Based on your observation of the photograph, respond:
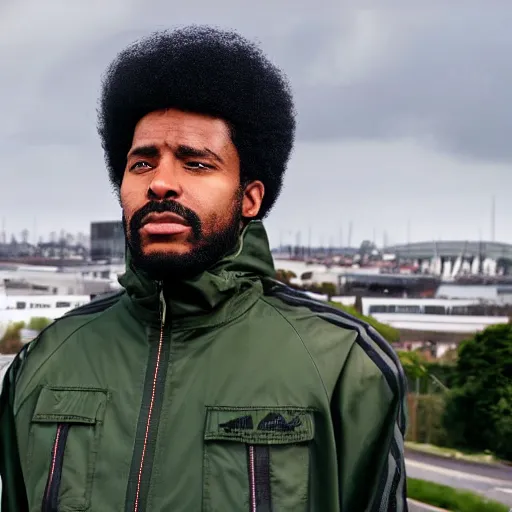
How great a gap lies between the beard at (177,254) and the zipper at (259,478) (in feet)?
1.47

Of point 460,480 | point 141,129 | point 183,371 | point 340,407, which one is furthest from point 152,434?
point 460,480

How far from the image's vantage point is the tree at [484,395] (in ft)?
76.1

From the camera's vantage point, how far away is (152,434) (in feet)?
5.97

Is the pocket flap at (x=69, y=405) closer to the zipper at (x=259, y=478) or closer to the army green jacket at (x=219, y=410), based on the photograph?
the army green jacket at (x=219, y=410)

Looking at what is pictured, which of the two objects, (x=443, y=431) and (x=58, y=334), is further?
(x=443, y=431)

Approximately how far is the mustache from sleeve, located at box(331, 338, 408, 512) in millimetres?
506

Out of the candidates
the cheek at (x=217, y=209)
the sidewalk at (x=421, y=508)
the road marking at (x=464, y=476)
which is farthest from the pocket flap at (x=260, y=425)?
the road marking at (x=464, y=476)

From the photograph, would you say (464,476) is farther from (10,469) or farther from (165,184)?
(165,184)

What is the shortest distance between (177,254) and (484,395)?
76.5ft

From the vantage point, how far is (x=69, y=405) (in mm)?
1900

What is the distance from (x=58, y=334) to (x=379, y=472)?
3.05ft

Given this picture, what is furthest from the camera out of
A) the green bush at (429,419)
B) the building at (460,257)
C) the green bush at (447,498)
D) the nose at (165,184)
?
the building at (460,257)

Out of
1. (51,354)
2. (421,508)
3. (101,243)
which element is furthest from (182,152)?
(101,243)

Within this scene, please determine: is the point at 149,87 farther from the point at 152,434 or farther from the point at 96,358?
the point at 152,434
